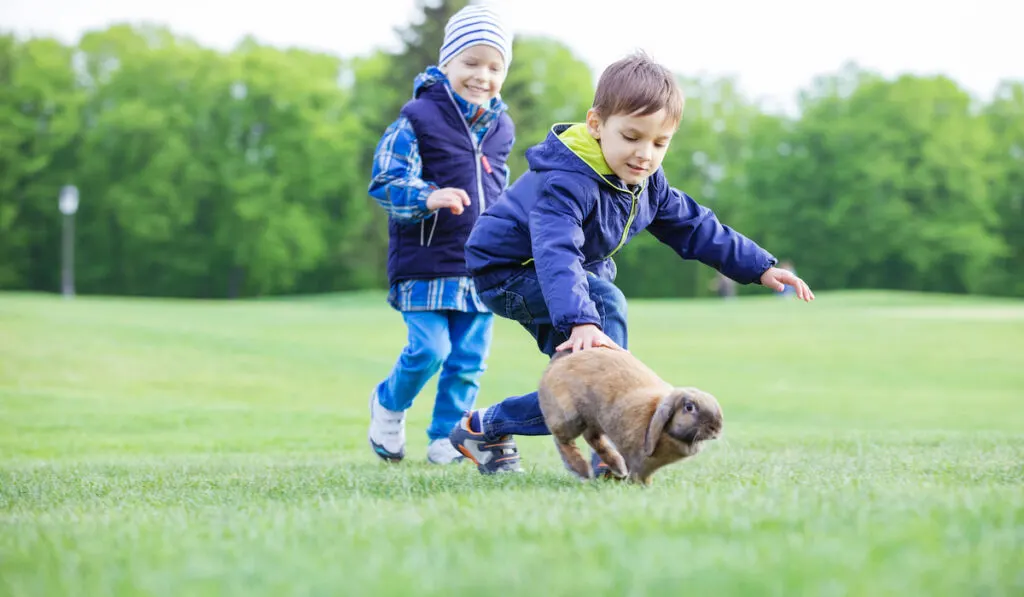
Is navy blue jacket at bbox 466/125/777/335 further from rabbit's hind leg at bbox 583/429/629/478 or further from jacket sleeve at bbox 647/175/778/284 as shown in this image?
rabbit's hind leg at bbox 583/429/629/478

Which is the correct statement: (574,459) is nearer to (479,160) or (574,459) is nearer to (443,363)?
(443,363)

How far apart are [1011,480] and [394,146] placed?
3306 millimetres

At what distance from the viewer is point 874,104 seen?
5203 centimetres

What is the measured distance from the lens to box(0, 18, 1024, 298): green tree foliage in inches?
1764

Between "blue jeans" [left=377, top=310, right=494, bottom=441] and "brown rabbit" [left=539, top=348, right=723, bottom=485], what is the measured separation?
1664 mm

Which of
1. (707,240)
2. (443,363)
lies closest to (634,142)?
(707,240)

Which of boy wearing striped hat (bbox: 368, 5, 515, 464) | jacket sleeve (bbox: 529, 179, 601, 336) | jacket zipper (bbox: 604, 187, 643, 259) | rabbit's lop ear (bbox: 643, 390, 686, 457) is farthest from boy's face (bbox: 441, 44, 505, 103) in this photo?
rabbit's lop ear (bbox: 643, 390, 686, 457)

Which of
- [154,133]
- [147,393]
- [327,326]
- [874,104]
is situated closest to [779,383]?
[147,393]

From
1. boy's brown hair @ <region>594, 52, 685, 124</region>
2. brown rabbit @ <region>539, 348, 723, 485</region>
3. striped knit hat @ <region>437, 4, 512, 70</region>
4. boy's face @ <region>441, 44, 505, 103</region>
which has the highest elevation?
striped knit hat @ <region>437, 4, 512, 70</region>

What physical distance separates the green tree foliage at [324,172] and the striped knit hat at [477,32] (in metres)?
35.3

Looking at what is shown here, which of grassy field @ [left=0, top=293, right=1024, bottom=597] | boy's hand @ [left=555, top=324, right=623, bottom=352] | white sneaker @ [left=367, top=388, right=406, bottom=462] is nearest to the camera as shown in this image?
grassy field @ [left=0, top=293, right=1024, bottom=597]

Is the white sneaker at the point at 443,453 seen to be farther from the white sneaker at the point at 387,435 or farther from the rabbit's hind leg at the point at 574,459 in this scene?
the rabbit's hind leg at the point at 574,459

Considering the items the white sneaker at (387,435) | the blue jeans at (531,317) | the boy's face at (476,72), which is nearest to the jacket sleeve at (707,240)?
the blue jeans at (531,317)

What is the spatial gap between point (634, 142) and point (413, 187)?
1614 mm
